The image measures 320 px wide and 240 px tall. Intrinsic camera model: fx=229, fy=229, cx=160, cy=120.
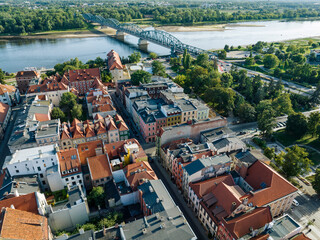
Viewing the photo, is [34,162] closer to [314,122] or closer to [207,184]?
[207,184]

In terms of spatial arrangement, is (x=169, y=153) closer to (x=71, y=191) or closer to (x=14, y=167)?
(x=71, y=191)

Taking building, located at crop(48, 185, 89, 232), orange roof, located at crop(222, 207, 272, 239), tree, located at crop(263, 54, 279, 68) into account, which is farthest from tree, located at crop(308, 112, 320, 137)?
tree, located at crop(263, 54, 279, 68)

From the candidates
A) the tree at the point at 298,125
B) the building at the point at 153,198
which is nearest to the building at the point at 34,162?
the building at the point at 153,198

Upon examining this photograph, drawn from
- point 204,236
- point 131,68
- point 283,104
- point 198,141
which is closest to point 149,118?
point 198,141

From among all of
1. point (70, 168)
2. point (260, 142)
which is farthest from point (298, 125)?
point (70, 168)

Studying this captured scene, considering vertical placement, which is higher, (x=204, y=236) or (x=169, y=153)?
(x=169, y=153)
